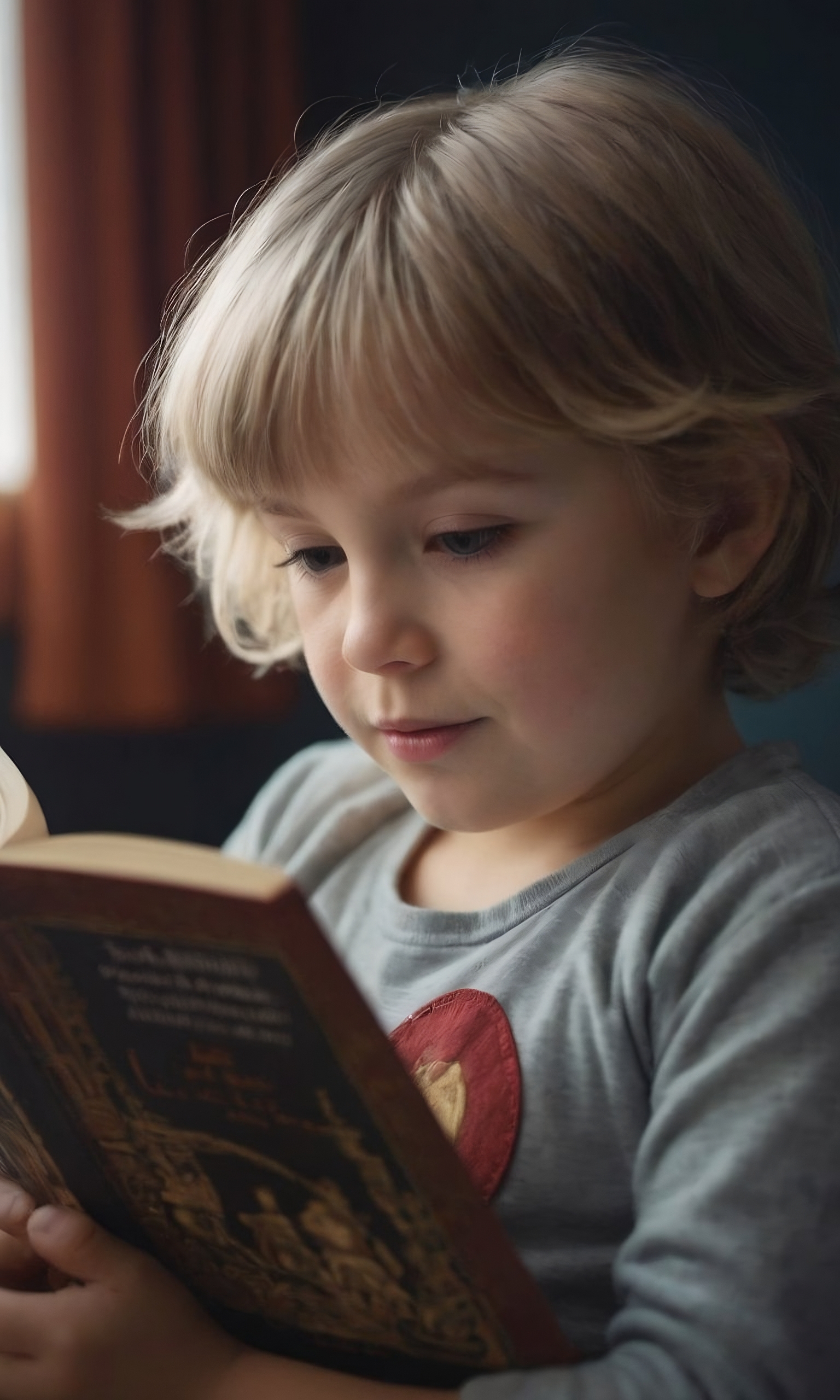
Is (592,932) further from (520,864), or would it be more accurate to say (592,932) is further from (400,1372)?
(400,1372)

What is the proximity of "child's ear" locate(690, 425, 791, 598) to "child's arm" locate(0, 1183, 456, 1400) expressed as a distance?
43 cm

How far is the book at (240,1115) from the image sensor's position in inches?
19.3

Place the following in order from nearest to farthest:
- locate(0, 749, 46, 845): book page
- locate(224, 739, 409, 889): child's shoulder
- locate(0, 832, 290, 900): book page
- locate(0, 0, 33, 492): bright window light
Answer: locate(0, 832, 290, 900): book page < locate(0, 749, 46, 845): book page < locate(224, 739, 409, 889): child's shoulder < locate(0, 0, 33, 492): bright window light

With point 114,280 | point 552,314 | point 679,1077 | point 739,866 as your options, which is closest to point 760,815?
point 739,866

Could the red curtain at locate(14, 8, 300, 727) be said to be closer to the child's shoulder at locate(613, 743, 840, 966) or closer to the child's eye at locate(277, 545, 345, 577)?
the child's eye at locate(277, 545, 345, 577)

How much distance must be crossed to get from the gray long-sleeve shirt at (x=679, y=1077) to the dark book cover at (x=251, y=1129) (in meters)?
0.06

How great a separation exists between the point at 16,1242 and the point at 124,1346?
0.31 ft

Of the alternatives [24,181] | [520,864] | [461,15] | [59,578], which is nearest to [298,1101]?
[520,864]

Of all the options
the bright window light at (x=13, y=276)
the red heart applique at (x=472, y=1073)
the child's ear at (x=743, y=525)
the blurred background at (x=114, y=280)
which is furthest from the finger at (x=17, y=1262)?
the bright window light at (x=13, y=276)

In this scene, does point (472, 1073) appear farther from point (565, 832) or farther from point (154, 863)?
point (154, 863)

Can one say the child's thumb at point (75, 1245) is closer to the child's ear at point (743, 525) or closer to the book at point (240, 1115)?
the book at point (240, 1115)

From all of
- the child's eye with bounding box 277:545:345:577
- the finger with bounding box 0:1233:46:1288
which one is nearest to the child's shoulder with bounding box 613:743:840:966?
the child's eye with bounding box 277:545:345:577

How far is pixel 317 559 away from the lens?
80 cm

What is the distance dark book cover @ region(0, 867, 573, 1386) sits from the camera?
0.50 metres
